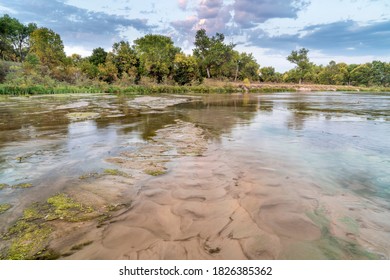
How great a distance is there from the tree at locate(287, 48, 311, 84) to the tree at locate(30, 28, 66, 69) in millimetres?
80412

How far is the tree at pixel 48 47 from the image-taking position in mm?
49112

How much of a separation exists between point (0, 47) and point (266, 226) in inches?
3161

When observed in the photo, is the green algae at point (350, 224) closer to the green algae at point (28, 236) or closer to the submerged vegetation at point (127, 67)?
the green algae at point (28, 236)

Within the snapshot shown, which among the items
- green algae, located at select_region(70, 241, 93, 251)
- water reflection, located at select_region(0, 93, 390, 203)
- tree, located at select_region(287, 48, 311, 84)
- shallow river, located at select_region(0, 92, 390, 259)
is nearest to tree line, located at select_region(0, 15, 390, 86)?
tree, located at select_region(287, 48, 311, 84)

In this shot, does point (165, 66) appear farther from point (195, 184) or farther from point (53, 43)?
point (195, 184)

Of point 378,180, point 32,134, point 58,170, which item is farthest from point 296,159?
point 32,134

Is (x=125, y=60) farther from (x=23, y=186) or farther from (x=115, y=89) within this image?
(x=23, y=186)

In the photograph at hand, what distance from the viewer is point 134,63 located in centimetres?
5497

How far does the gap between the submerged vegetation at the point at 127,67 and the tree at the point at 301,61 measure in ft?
1.18

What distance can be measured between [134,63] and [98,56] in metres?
10.8

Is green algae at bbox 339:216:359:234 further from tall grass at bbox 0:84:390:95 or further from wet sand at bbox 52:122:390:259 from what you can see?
tall grass at bbox 0:84:390:95

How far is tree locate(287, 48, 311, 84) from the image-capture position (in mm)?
90000

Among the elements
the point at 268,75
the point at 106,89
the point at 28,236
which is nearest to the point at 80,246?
the point at 28,236

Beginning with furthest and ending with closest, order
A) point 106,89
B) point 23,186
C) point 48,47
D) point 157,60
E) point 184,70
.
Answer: point 184,70 < point 157,60 < point 48,47 < point 106,89 < point 23,186
